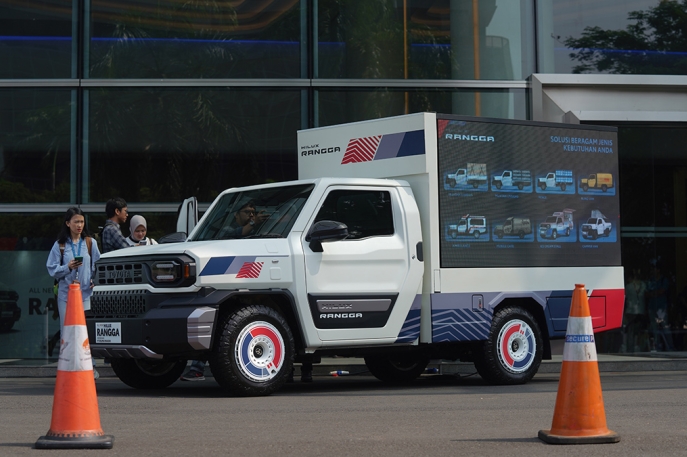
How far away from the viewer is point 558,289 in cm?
1159

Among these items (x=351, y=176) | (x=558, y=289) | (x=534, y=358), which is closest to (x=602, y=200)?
(x=558, y=289)

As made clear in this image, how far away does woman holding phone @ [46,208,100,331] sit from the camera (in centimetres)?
1145

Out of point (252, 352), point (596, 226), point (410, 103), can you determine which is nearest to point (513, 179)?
point (596, 226)

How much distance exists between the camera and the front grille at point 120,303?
9.60m

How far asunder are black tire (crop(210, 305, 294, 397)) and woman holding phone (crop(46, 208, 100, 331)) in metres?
2.51

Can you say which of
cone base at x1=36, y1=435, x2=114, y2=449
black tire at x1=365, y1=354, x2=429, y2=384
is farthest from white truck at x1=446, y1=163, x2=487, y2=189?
cone base at x1=36, y1=435, x2=114, y2=449

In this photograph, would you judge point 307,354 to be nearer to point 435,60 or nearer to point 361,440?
point 361,440

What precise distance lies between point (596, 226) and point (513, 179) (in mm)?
1272

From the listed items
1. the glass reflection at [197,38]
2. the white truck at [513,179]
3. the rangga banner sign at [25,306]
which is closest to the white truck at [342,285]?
the white truck at [513,179]

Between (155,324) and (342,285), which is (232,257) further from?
(342,285)

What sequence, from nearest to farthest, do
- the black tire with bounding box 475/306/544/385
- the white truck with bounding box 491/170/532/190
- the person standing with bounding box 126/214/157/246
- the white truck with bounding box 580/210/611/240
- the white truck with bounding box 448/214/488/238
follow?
the white truck with bounding box 448/214/488/238 → the black tire with bounding box 475/306/544/385 → the white truck with bounding box 491/170/532/190 → the white truck with bounding box 580/210/611/240 → the person standing with bounding box 126/214/157/246

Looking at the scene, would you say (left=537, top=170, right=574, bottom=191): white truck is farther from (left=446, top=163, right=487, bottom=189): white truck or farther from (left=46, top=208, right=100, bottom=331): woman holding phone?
(left=46, top=208, right=100, bottom=331): woman holding phone

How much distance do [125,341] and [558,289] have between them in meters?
4.67

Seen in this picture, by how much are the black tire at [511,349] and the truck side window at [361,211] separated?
162cm
